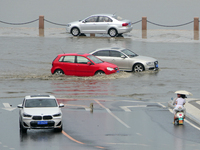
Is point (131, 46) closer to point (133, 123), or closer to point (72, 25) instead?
point (72, 25)

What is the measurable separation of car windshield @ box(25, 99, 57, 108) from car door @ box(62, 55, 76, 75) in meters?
11.2

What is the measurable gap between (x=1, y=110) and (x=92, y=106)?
3466 mm

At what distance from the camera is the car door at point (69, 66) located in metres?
26.3

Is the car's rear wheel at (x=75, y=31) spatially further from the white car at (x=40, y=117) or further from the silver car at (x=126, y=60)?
the white car at (x=40, y=117)

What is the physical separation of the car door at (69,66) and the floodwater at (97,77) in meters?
0.40

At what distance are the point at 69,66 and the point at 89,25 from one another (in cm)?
1635

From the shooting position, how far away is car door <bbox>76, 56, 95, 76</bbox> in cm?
2603

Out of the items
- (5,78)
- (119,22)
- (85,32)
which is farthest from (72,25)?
(5,78)

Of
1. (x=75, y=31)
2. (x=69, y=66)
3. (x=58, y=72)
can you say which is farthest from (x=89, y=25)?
(x=69, y=66)

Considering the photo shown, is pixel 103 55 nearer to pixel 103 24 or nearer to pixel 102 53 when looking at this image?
pixel 102 53

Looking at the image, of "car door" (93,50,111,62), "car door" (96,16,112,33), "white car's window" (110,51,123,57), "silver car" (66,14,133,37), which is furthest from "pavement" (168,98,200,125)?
"car door" (96,16,112,33)

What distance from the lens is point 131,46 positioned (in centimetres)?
3656

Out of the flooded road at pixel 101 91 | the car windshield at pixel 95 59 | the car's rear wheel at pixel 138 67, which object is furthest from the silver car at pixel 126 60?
the car windshield at pixel 95 59

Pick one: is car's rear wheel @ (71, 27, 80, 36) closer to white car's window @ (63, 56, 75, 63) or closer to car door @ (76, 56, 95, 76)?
white car's window @ (63, 56, 75, 63)
